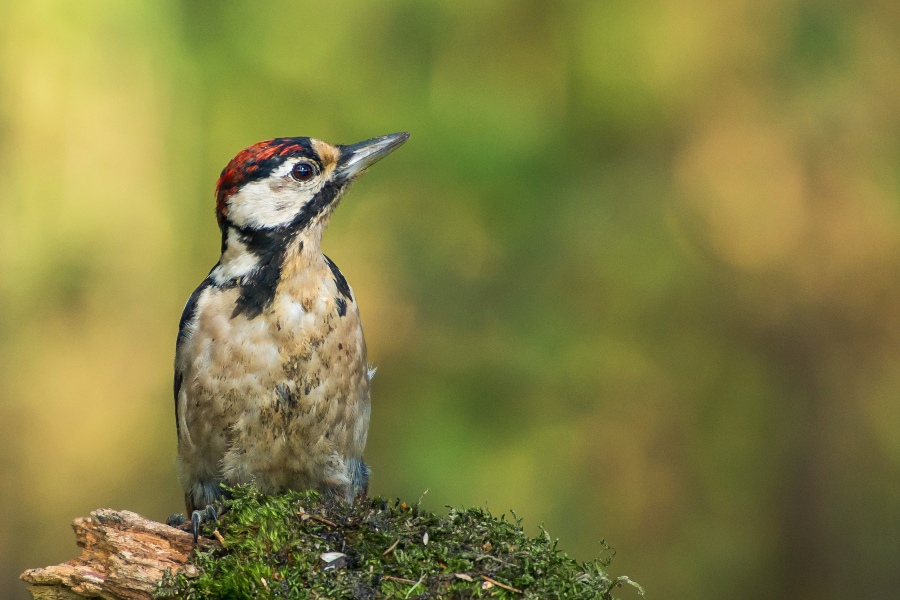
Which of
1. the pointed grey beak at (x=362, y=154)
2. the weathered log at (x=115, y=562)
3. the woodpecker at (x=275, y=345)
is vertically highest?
the pointed grey beak at (x=362, y=154)

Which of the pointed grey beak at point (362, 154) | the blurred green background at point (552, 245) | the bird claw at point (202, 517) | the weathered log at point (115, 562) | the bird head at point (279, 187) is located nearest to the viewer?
the weathered log at point (115, 562)

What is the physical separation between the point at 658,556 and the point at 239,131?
3779mm

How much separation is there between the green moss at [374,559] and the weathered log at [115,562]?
9 cm

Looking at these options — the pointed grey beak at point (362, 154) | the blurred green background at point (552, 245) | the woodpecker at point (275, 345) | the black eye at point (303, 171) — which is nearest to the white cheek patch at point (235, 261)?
the woodpecker at point (275, 345)

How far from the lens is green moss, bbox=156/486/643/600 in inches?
116

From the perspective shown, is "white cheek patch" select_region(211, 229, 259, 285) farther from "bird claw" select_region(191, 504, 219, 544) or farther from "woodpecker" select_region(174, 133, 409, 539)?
"bird claw" select_region(191, 504, 219, 544)

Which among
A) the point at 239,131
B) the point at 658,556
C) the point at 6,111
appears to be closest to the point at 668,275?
the point at 658,556

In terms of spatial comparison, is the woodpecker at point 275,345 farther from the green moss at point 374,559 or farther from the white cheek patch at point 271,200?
the green moss at point 374,559

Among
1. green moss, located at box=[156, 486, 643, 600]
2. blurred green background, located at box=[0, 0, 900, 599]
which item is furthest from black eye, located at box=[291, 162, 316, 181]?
blurred green background, located at box=[0, 0, 900, 599]

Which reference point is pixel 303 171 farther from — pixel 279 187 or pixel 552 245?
pixel 552 245

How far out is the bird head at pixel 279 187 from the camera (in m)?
4.08

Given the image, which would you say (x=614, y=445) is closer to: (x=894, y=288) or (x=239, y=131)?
(x=894, y=288)

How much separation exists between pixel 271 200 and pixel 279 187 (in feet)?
0.20

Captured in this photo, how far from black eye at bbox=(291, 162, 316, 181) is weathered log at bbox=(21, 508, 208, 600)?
1502mm
